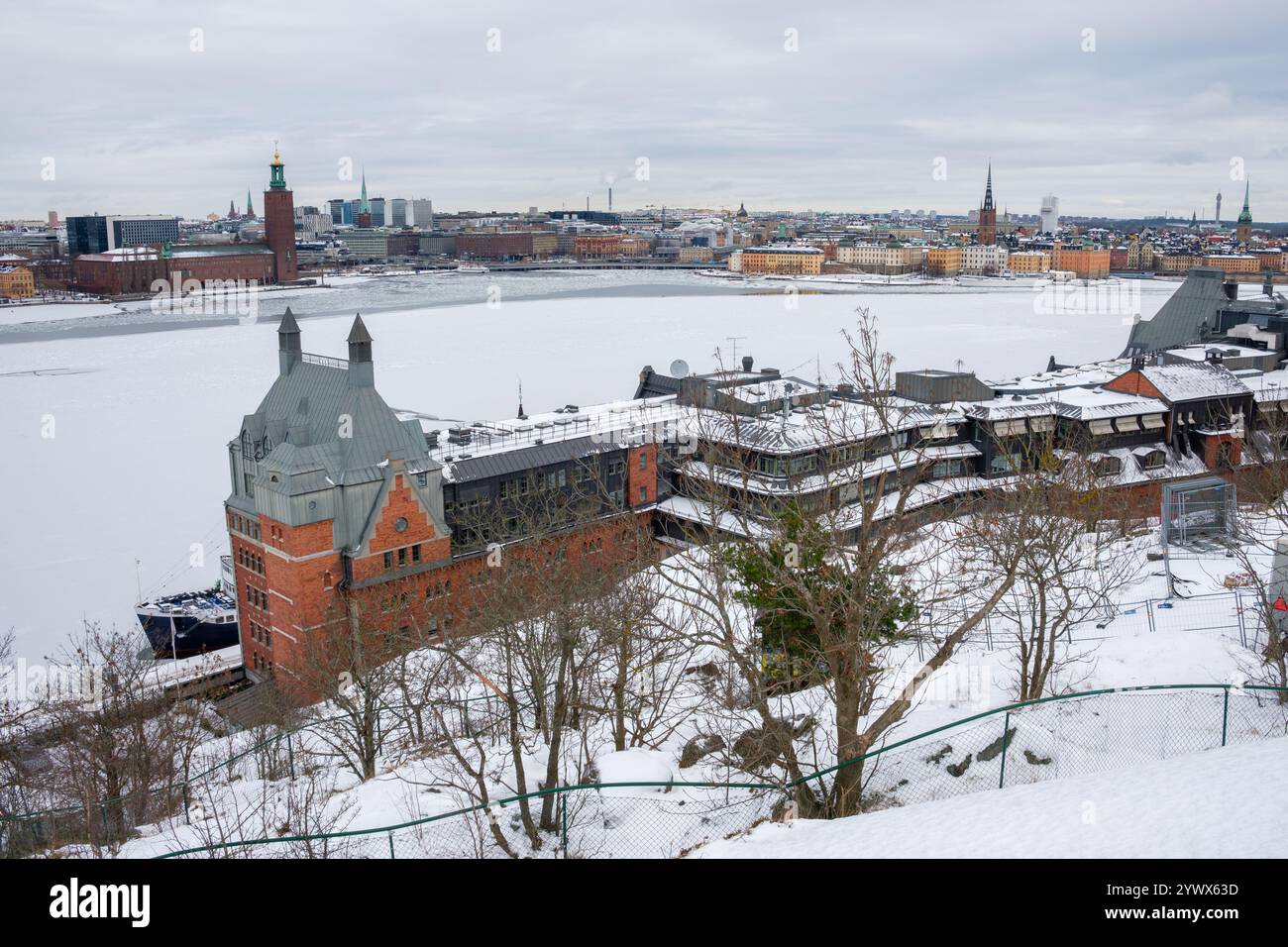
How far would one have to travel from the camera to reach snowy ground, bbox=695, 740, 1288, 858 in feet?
33.5

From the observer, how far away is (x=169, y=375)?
226 feet

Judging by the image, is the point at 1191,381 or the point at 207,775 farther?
the point at 1191,381

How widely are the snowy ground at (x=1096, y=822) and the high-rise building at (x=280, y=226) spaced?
589 feet

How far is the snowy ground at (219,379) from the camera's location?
35.2 metres

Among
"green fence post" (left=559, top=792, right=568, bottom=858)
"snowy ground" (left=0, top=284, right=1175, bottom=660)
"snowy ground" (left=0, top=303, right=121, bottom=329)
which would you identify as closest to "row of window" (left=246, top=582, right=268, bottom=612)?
"snowy ground" (left=0, top=284, right=1175, bottom=660)

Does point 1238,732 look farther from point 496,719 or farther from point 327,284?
point 327,284

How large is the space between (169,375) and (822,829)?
65.7 meters

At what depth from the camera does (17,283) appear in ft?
486

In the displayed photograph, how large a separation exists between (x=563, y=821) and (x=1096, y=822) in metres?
5.71

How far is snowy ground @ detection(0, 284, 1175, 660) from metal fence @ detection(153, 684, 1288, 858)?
19.9 metres

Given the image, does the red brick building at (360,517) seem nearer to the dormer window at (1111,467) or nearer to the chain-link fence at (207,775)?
the chain-link fence at (207,775)

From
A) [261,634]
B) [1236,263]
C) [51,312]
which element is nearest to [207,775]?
[261,634]

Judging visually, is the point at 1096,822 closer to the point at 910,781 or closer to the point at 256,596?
the point at 910,781

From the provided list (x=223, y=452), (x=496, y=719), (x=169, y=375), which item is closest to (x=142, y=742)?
(x=496, y=719)
